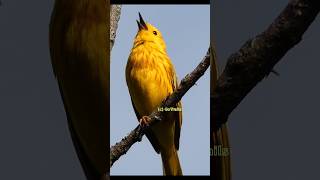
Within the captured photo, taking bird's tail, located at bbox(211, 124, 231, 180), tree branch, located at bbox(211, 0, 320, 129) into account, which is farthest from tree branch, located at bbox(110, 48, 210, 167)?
bird's tail, located at bbox(211, 124, 231, 180)

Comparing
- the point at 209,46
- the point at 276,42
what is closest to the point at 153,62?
the point at 209,46

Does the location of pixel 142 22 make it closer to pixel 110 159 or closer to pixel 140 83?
pixel 140 83

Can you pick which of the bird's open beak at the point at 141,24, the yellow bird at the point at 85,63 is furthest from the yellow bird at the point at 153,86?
the yellow bird at the point at 85,63

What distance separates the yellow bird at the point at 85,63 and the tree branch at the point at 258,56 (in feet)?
1.45

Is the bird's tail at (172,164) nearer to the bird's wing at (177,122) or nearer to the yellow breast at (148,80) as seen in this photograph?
the bird's wing at (177,122)

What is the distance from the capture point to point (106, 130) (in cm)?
277

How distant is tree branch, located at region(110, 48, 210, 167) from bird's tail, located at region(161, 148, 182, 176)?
0.42ft

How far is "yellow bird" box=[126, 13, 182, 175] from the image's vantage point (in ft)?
9.04

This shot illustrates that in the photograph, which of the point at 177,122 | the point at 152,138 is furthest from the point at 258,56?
the point at 152,138

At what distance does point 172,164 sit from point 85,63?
0.52m

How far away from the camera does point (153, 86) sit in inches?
110

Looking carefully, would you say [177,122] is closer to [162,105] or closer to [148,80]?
[162,105]

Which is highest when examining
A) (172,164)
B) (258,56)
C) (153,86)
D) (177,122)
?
(258,56)

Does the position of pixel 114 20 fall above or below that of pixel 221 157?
above
